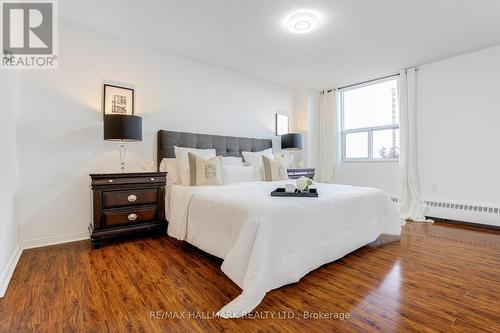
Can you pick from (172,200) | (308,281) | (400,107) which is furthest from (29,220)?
(400,107)

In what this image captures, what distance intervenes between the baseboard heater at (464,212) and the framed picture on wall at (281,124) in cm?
285

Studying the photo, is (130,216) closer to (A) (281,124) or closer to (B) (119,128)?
(B) (119,128)

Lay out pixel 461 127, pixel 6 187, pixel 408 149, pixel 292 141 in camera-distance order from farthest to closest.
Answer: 1. pixel 292 141
2. pixel 408 149
3. pixel 461 127
4. pixel 6 187

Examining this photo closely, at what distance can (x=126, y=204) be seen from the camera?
272 centimetres

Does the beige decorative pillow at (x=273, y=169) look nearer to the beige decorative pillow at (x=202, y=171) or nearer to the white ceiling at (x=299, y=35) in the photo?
the beige decorative pillow at (x=202, y=171)

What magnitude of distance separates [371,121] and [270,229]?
13.7 feet

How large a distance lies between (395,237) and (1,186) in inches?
153

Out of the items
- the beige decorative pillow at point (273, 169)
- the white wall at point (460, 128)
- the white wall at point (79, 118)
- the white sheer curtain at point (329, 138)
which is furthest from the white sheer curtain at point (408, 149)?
the white wall at point (79, 118)

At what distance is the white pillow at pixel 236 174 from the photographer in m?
3.20

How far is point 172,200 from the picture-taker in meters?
2.88

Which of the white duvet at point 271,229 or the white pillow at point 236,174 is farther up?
the white pillow at point 236,174

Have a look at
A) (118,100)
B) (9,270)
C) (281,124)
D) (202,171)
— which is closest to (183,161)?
(202,171)

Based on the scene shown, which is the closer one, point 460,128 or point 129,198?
point 129,198

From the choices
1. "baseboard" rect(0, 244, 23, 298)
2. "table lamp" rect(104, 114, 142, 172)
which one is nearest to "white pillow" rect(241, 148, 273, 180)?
→ "table lamp" rect(104, 114, 142, 172)
